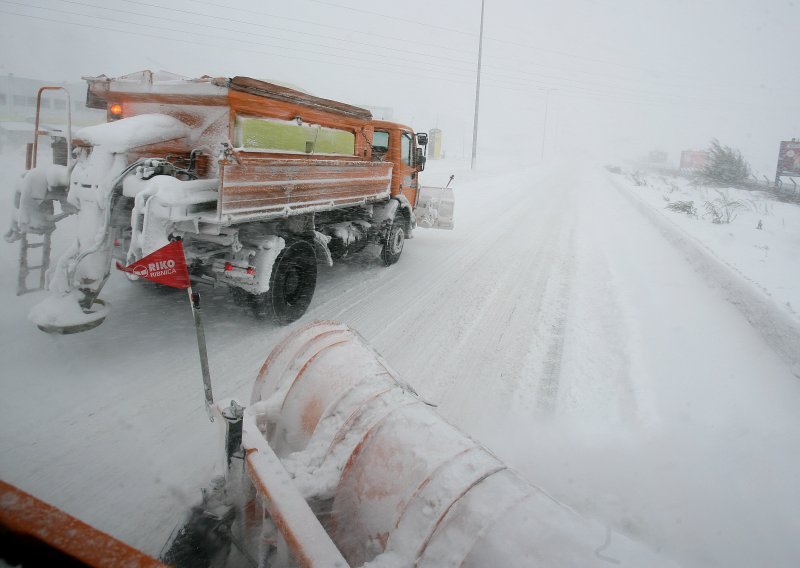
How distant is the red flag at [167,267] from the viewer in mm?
2662

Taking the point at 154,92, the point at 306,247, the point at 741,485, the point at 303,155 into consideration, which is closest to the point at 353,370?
the point at 741,485

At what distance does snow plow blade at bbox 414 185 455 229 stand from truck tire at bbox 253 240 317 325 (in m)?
4.46

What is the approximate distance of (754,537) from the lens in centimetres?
265

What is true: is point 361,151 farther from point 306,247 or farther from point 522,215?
point 522,215

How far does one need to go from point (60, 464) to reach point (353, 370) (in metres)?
2.12

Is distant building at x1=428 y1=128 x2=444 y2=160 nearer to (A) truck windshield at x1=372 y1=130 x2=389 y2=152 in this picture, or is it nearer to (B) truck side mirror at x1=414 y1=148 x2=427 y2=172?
(B) truck side mirror at x1=414 y1=148 x2=427 y2=172

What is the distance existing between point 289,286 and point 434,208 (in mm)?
5184

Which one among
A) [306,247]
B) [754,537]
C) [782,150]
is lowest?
[754,537]

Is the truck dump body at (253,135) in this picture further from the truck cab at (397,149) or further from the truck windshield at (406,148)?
the truck windshield at (406,148)

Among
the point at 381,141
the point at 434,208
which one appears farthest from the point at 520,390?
the point at 434,208

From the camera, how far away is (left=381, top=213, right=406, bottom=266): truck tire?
785cm

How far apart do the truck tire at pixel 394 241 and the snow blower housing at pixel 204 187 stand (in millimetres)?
1630

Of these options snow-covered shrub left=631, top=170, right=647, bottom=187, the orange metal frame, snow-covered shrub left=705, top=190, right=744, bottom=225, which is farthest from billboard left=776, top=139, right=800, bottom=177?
the orange metal frame

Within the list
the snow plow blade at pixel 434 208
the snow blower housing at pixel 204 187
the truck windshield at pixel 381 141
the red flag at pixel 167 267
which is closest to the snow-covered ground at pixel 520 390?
the snow blower housing at pixel 204 187
